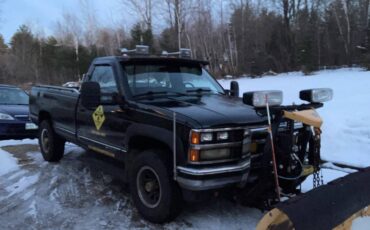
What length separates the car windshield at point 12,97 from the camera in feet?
37.3

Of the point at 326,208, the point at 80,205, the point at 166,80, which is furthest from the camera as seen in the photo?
the point at 166,80

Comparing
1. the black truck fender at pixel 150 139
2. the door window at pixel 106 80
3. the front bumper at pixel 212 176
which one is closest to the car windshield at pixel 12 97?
the door window at pixel 106 80

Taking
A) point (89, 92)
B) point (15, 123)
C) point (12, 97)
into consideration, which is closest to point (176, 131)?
point (89, 92)

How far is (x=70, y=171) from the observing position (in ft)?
23.2

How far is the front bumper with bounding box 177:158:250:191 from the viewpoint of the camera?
158 inches

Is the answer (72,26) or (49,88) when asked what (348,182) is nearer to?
(49,88)

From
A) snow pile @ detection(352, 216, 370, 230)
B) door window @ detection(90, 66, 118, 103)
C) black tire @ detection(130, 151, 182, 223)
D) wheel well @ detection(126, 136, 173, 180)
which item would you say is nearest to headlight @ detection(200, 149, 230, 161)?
black tire @ detection(130, 151, 182, 223)

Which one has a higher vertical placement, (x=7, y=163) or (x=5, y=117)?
(x=5, y=117)

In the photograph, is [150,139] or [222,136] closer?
[222,136]

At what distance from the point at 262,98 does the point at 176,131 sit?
963mm

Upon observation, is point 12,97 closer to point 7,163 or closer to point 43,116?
point 43,116

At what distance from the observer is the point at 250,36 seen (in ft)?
122

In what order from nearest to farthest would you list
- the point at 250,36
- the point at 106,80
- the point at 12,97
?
the point at 106,80
the point at 12,97
the point at 250,36

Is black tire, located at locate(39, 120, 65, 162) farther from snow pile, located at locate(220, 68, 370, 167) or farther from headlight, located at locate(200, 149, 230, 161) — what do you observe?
snow pile, located at locate(220, 68, 370, 167)
